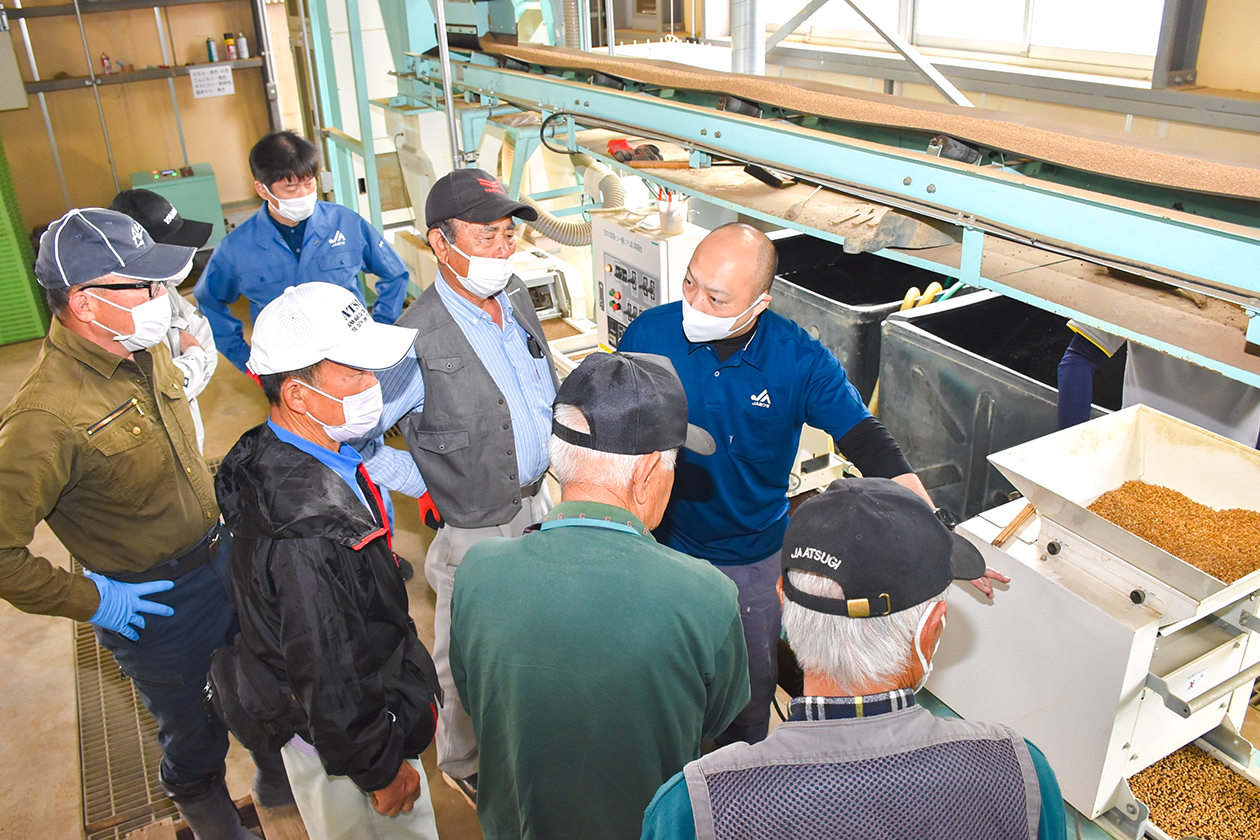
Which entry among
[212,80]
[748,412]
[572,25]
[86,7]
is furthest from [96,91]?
[748,412]

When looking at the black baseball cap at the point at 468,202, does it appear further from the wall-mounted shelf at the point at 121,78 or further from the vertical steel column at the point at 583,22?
the wall-mounted shelf at the point at 121,78

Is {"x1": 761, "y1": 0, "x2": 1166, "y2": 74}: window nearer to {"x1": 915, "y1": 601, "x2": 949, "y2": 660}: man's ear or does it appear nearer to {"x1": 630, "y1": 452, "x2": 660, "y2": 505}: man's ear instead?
{"x1": 630, "y1": 452, "x2": 660, "y2": 505}: man's ear

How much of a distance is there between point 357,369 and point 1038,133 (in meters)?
1.31

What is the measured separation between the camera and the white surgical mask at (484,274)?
2.31 meters

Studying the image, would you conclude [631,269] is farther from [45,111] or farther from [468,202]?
[45,111]

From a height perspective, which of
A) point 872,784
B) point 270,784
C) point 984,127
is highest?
point 984,127

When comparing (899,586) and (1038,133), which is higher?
A: (1038,133)

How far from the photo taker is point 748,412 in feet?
6.92

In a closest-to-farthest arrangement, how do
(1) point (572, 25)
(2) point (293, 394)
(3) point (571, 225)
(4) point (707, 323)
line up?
(2) point (293, 394), (4) point (707, 323), (3) point (571, 225), (1) point (572, 25)

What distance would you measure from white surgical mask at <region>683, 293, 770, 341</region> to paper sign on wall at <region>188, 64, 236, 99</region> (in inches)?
251

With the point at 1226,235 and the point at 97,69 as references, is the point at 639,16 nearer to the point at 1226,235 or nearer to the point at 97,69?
the point at 97,69

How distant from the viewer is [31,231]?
6.66 meters

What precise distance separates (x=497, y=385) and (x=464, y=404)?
103mm

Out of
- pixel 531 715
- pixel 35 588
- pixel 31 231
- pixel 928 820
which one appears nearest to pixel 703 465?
pixel 531 715
